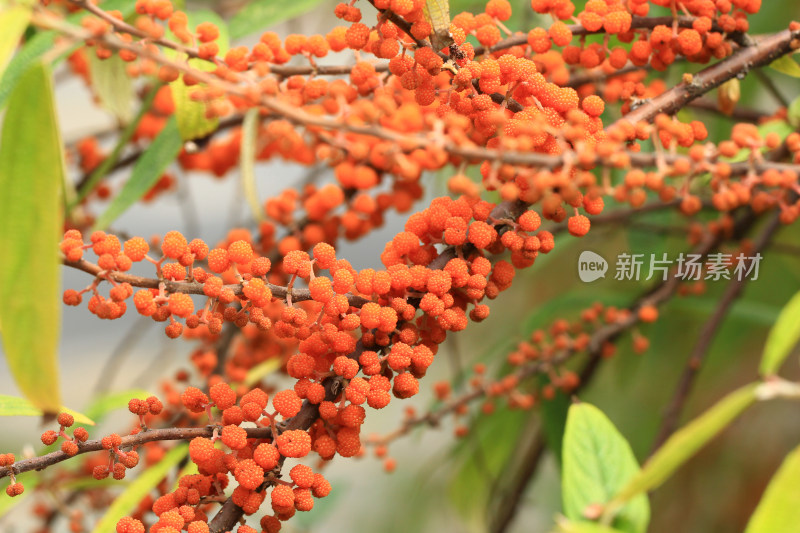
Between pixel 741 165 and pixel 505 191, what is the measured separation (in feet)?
0.41

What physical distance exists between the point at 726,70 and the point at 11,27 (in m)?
0.38

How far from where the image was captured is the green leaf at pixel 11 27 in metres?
0.26

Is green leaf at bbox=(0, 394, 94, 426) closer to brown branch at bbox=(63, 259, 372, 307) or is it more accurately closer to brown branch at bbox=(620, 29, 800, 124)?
brown branch at bbox=(63, 259, 372, 307)

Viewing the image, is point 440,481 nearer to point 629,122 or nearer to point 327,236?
point 327,236

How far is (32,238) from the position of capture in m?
0.27

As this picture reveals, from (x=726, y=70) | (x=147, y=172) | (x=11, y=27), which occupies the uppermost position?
(x=726, y=70)

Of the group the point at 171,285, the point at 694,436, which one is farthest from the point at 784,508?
the point at 171,285

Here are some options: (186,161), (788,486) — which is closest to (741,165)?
(788,486)

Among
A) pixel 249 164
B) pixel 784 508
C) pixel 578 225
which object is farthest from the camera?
pixel 249 164

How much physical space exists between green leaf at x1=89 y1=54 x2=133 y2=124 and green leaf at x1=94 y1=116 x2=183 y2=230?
0.53 feet

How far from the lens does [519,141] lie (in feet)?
0.99

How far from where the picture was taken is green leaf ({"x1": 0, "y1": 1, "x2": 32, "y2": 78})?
0.26 m

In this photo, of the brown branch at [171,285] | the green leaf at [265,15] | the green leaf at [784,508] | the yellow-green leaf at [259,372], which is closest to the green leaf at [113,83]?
the green leaf at [265,15]

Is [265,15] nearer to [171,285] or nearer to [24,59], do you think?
[24,59]
